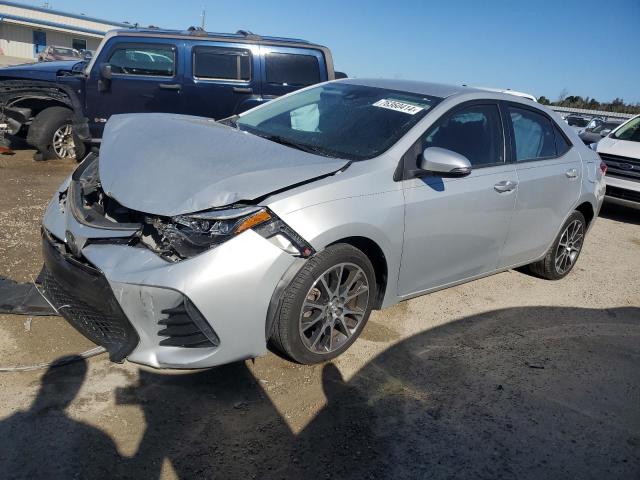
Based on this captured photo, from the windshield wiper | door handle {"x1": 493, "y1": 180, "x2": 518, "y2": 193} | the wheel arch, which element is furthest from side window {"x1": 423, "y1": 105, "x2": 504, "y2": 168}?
the wheel arch

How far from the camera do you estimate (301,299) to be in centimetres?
289

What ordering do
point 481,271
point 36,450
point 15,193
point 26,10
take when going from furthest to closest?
point 26,10, point 15,193, point 481,271, point 36,450

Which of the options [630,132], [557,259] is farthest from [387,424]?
[630,132]

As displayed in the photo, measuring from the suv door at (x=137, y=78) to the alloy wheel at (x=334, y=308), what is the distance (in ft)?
17.5

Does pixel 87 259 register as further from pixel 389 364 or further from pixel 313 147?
pixel 389 364

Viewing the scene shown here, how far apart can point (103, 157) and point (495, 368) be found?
9.05 ft

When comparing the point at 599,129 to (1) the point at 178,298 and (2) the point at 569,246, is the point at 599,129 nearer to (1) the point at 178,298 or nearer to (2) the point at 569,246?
(2) the point at 569,246

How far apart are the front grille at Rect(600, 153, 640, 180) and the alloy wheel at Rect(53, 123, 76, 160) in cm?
796

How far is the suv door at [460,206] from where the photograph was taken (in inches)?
134

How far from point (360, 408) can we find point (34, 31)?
50.9 m

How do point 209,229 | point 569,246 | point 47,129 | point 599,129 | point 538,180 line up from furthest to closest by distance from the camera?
point 599,129, point 47,129, point 569,246, point 538,180, point 209,229

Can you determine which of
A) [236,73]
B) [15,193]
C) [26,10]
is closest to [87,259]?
[15,193]

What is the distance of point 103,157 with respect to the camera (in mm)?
3295

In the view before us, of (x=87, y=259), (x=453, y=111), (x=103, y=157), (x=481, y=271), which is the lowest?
(x=481, y=271)
